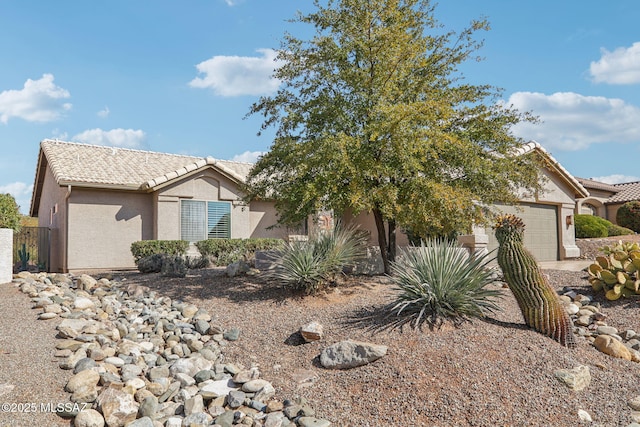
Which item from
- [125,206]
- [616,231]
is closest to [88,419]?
[125,206]

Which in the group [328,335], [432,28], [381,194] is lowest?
[328,335]

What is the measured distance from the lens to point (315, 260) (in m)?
8.77

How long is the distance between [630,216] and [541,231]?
1174cm

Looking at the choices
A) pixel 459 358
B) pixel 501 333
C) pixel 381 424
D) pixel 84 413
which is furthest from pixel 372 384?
pixel 84 413

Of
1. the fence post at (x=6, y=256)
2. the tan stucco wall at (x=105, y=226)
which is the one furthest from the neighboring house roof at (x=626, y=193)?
the fence post at (x=6, y=256)

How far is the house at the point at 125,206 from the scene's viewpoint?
1489cm

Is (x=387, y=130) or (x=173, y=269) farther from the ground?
(x=387, y=130)

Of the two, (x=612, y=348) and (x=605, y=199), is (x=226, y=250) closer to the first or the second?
(x=612, y=348)

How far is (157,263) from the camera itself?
1259cm

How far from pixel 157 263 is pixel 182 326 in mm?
5509

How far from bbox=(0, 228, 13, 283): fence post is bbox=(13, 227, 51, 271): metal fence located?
18.8 ft

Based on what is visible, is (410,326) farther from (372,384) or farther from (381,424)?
(381,424)

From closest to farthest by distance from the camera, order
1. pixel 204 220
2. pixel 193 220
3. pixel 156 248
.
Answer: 1. pixel 156 248
2. pixel 193 220
3. pixel 204 220

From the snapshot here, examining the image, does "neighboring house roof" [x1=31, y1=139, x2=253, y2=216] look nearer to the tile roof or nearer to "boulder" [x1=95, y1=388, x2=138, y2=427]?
the tile roof
